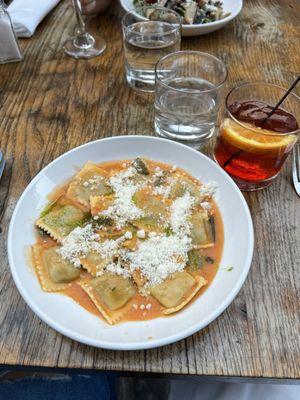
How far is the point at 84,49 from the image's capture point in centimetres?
162

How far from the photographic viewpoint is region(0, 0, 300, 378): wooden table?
82 centimetres

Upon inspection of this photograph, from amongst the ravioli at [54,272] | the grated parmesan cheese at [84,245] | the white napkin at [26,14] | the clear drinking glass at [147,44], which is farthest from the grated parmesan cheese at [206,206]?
the white napkin at [26,14]

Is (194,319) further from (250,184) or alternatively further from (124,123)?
(124,123)

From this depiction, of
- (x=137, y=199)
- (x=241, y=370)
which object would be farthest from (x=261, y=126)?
(x=241, y=370)

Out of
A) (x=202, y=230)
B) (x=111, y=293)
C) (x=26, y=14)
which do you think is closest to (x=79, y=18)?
(x=26, y=14)

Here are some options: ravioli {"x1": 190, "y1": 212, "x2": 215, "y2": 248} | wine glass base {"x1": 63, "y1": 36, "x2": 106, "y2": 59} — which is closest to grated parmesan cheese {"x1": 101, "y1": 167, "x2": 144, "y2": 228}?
ravioli {"x1": 190, "y1": 212, "x2": 215, "y2": 248}

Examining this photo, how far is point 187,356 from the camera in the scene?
818 mm

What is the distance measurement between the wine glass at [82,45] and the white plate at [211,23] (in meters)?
0.21

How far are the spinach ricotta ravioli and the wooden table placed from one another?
93mm

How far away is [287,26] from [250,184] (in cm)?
102

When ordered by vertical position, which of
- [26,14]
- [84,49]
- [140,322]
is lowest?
[140,322]

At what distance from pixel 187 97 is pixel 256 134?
0.28 meters

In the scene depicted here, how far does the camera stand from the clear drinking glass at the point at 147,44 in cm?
142

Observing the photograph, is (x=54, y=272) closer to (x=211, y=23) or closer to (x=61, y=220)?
(x=61, y=220)
